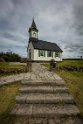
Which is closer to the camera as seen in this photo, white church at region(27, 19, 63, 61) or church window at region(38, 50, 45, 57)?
white church at region(27, 19, 63, 61)

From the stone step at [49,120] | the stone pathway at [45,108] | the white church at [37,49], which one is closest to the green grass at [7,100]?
the stone pathway at [45,108]

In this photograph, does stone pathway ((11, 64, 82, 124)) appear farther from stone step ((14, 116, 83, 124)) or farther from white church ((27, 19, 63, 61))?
white church ((27, 19, 63, 61))

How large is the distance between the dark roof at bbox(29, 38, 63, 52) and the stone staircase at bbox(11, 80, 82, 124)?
22.2 metres

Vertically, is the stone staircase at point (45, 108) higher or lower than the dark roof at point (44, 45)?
lower

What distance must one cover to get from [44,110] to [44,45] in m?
26.7

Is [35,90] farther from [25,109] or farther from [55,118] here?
[55,118]

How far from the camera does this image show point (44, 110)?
4.29 meters

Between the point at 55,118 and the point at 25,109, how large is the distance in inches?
42.6

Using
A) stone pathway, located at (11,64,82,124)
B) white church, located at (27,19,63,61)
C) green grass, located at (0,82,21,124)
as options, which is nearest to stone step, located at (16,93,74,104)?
stone pathway, located at (11,64,82,124)

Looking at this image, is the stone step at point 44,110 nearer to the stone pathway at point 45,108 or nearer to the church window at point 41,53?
the stone pathway at point 45,108

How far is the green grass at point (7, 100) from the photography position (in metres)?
3.88

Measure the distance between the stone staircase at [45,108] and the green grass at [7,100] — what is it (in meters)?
0.19

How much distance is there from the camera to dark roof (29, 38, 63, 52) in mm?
28388

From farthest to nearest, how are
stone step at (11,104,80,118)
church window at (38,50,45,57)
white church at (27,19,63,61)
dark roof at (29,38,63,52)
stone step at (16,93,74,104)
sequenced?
dark roof at (29,38,63,52), church window at (38,50,45,57), white church at (27,19,63,61), stone step at (16,93,74,104), stone step at (11,104,80,118)
